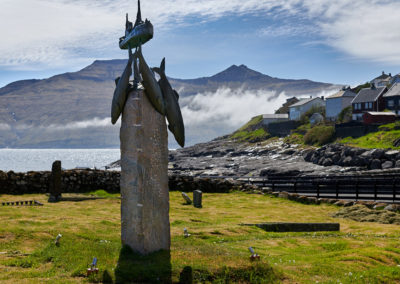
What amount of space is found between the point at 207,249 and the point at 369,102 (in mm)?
97941

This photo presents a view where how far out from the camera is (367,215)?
21484 millimetres

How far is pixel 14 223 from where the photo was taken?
1398 cm

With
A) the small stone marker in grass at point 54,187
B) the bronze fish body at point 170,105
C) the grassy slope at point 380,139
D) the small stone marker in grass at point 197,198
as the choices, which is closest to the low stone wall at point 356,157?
the grassy slope at point 380,139

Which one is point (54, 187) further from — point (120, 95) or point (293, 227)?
point (120, 95)

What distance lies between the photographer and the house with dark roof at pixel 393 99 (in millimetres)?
97562

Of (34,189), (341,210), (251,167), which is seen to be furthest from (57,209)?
(251,167)

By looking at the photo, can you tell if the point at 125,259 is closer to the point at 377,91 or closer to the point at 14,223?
the point at 14,223

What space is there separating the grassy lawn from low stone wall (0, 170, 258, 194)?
681 cm

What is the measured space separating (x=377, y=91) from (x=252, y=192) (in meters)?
81.4

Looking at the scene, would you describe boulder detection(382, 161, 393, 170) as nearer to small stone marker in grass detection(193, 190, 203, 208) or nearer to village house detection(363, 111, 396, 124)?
village house detection(363, 111, 396, 124)

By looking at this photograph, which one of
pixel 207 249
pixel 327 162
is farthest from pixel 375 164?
pixel 207 249

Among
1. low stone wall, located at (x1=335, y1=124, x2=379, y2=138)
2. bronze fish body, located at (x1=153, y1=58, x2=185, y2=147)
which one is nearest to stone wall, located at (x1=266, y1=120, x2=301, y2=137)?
low stone wall, located at (x1=335, y1=124, x2=379, y2=138)

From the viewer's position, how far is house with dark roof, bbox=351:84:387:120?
329ft

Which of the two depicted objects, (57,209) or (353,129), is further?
(353,129)
